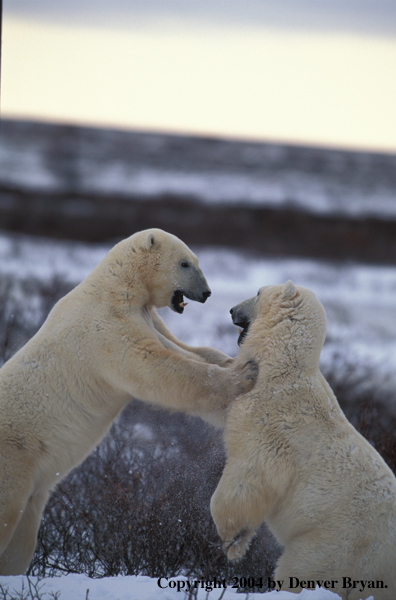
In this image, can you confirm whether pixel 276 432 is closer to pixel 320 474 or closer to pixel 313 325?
pixel 320 474

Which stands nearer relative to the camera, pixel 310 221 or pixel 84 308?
pixel 84 308

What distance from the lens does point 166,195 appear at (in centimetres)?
2172

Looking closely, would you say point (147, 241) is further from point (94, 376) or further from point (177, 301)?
point (94, 376)

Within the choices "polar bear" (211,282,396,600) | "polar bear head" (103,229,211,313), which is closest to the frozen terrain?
"polar bear head" (103,229,211,313)

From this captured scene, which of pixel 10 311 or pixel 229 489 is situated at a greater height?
pixel 229 489

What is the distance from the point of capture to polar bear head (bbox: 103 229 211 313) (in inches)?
124

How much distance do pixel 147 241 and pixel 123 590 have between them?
62.6 inches

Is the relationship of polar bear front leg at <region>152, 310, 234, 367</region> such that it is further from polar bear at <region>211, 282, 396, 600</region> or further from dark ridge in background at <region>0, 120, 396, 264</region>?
dark ridge in background at <region>0, 120, 396, 264</region>

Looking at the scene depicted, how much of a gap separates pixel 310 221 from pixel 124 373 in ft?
54.0

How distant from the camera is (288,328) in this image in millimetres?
2934

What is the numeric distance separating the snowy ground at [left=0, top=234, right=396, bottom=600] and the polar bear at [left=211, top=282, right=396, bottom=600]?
1.17ft

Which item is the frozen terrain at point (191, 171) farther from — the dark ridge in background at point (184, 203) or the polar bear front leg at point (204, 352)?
the polar bear front leg at point (204, 352)

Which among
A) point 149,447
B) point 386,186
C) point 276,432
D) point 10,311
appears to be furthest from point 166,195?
point 276,432

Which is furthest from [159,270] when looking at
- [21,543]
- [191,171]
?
[191,171]
